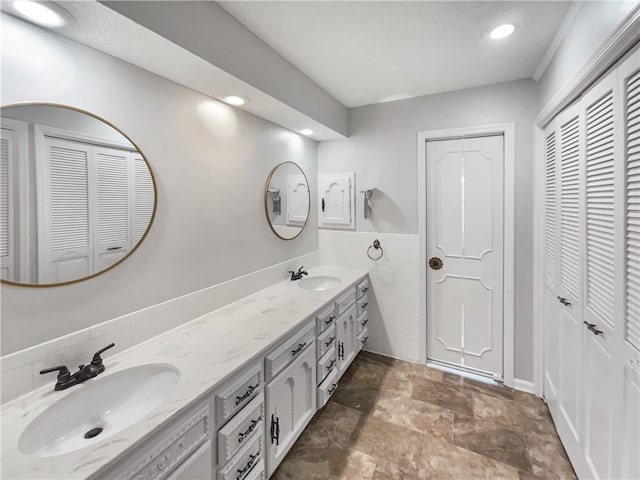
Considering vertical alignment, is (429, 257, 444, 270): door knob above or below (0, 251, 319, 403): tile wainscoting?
above

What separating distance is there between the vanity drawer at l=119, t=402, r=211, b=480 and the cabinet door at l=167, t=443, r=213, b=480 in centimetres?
2

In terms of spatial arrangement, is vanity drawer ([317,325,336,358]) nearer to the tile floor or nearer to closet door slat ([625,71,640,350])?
the tile floor

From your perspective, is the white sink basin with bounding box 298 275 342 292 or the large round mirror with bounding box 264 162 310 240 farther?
the white sink basin with bounding box 298 275 342 292

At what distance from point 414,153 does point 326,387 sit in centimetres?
214

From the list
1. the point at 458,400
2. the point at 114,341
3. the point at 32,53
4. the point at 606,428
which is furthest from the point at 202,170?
the point at 458,400

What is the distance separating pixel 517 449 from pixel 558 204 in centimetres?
156

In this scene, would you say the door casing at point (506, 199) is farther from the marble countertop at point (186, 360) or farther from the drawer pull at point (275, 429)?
the drawer pull at point (275, 429)

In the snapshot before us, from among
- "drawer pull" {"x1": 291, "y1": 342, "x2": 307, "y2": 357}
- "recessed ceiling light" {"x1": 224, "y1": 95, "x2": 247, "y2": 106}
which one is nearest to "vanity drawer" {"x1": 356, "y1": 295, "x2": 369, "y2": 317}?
"drawer pull" {"x1": 291, "y1": 342, "x2": 307, "y2": 357}

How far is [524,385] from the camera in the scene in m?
2.33

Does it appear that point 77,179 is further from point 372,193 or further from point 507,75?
point 507,75

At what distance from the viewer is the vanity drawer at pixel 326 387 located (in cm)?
195

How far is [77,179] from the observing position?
3.93ft

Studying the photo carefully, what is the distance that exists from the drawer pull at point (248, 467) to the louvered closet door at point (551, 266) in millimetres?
1934

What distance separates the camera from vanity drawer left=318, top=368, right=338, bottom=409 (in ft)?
6.41
